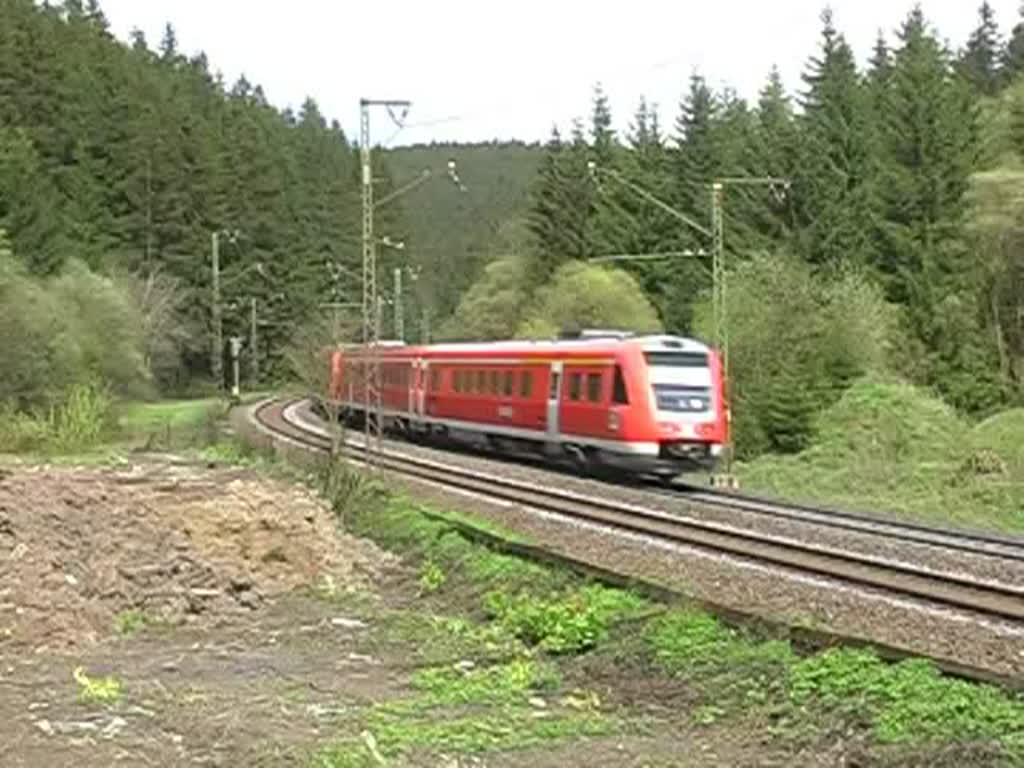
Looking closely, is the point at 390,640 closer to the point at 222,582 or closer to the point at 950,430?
the point at 222,582

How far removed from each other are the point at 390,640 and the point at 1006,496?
19071 mm

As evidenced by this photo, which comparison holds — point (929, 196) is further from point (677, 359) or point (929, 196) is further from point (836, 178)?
point (677, 359)

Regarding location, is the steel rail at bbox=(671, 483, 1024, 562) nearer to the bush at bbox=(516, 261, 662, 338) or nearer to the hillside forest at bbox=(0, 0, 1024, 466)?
the hillside forest at bbox=(0, 0, 1024, 466)

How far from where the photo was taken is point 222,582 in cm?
1723

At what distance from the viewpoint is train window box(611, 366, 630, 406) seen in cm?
2926

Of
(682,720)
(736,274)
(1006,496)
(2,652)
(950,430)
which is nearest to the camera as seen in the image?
(682,720)

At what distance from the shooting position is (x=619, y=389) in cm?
2948

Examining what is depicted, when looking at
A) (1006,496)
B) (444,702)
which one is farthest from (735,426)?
(444,702)

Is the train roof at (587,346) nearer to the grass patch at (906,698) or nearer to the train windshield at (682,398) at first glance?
the train windshield at (682,398)

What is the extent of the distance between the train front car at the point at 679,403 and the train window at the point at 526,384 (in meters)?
4.76

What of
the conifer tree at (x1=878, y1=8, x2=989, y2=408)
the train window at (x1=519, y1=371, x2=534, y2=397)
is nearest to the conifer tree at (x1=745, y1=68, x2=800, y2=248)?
the conifer tree at (x1=878, y1=8, x2=989, y2=408)

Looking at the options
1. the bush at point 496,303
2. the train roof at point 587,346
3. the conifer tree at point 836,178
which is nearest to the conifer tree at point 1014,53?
the conifer tree at point 836,178

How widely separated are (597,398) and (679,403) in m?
1.91

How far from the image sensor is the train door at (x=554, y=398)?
32719 mm
